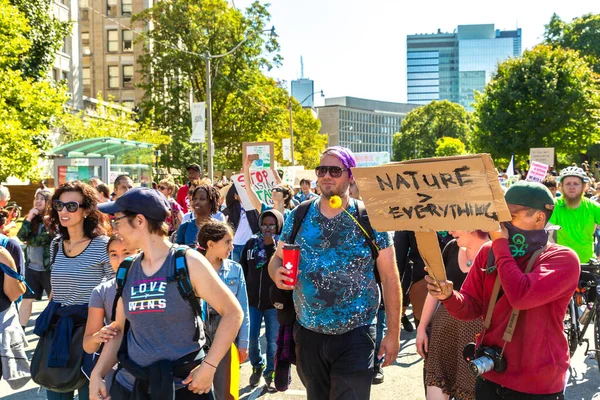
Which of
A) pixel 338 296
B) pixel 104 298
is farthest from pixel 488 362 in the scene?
pixel 104 298

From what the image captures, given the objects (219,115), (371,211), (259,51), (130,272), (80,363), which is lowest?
(80,363)

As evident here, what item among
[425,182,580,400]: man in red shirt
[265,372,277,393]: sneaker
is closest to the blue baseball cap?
[425,182,580,400]: man in red shirt

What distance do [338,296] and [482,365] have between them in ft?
3.09

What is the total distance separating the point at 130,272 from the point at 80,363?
1159 mm

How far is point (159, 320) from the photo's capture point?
3.24m

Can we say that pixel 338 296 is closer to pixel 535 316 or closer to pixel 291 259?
pixel 291 259

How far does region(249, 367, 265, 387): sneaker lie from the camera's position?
21.0 ft

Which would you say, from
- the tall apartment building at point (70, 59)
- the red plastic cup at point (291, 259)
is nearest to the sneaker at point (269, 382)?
the red plastic cup at point (291, 259)

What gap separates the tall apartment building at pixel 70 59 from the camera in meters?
38.6

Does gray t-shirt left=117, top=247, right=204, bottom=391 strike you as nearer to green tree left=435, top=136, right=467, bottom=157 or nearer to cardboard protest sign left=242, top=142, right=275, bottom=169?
cardboard protest sign left=242, top=142, right=275, bottom=169

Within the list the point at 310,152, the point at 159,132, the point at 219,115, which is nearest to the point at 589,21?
the point at 310,152

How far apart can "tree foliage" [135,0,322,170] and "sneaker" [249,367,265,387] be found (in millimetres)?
32732

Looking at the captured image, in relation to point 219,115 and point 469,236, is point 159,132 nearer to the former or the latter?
point 219,115

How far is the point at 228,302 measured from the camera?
3.25m
